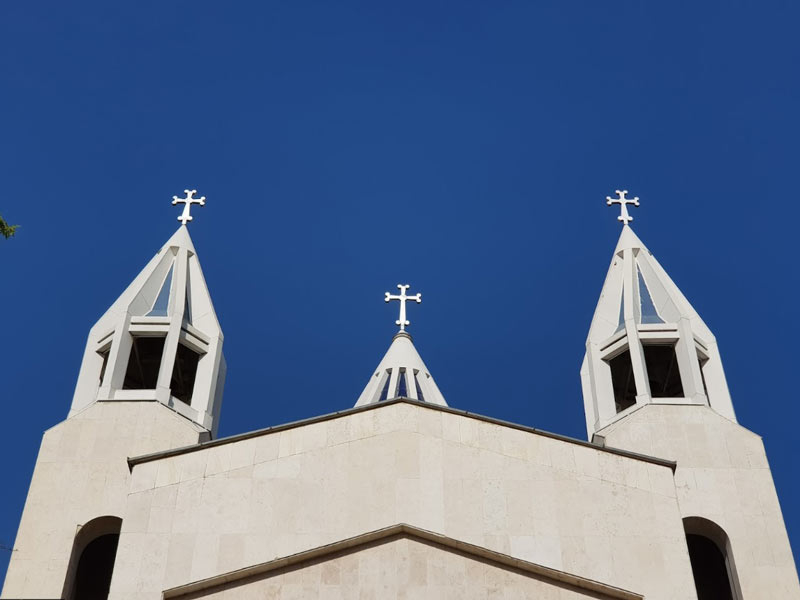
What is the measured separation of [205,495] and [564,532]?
5.16m

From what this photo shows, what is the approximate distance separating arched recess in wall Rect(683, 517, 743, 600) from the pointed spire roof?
31.0 ft

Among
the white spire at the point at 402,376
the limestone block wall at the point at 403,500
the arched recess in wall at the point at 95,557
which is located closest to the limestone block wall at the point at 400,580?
the limestone block wall at the point at 403,500

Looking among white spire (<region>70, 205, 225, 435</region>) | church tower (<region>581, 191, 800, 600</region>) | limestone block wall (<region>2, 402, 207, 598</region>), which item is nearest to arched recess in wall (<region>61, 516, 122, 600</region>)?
limestone block wall (<region>2, 402, 207, 598</region>)

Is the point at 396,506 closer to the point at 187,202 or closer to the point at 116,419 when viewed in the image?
the point at 116,419

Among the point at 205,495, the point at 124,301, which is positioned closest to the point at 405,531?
the point at 205,495

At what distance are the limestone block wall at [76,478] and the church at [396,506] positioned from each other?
0.10 feet

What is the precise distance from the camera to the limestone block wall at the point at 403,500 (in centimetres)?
1919

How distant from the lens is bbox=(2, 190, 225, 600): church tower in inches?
839

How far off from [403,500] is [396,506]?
163mm

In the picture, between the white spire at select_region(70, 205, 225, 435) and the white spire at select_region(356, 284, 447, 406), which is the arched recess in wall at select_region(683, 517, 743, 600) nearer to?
the white spire at select_region(70, 205, 225, 435)

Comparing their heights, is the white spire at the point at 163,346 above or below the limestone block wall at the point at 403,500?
above

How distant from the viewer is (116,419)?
2345 centimetres

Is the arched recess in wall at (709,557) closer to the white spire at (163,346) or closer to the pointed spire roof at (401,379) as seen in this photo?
the white spire at (163,346)

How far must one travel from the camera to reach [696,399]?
2450cm
